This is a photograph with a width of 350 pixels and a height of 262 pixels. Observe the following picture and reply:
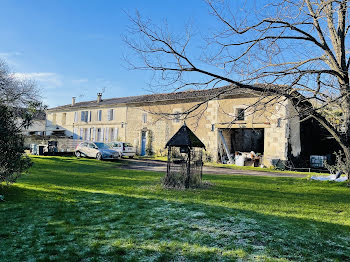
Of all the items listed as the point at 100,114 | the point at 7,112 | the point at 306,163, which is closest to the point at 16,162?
the point at 7,112

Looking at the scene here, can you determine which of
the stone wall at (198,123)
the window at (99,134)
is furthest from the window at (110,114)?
the window at (99,134)

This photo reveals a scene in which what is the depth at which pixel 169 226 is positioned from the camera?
4898 millimetres

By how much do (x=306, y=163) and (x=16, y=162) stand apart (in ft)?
62.5

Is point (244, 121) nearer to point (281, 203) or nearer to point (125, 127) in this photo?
point (125, 127)

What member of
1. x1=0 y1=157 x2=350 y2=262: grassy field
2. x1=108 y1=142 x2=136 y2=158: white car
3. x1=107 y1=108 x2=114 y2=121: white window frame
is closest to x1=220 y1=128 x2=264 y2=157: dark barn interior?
x1=108 y1=142 x2=136 y2=158: white car

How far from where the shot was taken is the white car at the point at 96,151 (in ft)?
62.3

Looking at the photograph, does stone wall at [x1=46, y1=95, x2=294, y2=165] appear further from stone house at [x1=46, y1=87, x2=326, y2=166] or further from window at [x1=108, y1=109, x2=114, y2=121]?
window at [x1=108, y1=109, x2=114, y2=121]

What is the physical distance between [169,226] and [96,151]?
50.8 feet

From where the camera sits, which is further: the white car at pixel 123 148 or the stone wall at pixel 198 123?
the white car at pixel 123 148

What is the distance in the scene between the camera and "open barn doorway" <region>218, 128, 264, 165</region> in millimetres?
21439

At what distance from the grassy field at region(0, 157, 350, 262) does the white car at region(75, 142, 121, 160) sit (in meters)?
11.0

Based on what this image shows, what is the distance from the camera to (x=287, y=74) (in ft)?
24.0

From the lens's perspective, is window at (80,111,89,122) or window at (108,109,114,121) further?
window at (80,111,89,122)

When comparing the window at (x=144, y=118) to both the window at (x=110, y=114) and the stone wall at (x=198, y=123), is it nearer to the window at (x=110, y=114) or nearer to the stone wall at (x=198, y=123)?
the stone wall at (x=198, y=123)
